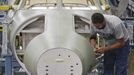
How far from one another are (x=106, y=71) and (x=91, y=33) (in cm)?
106

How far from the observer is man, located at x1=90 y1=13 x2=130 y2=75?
7032mm

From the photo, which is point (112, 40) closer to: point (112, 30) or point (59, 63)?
point (112, 30)

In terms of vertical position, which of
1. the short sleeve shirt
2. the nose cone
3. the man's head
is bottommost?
the nose cone

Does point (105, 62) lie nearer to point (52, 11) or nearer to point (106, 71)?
point (106, 71)

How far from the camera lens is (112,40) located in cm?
745

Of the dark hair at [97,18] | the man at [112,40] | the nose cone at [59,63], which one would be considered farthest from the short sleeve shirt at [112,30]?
the nose cone at [59,63]

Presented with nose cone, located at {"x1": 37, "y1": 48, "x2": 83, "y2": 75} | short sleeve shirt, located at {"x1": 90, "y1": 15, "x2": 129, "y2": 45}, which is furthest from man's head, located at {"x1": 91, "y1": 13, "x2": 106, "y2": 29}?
nose cone, located at {"x1": 37, "y1": 48, "x2": 83, "y2": 75}

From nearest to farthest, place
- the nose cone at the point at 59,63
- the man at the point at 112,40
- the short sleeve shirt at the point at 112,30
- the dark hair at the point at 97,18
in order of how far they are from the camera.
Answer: the nose cone at the point at 59,63 < the dark hair at the point at 97,18 < the man at the point at 112,40 < the short sleeve shirt at the point at 112,30

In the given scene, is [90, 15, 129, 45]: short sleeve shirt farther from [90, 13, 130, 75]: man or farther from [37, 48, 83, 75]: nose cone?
[37, 48, 83, 75]: nose cone

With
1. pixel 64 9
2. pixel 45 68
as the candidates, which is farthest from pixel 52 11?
pixel 45 68

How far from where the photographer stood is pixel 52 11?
7.14 metres

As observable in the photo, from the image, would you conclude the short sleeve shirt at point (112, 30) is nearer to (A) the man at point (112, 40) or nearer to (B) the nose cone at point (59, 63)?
(A) the man at point (112, 40)

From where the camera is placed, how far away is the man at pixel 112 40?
703cm

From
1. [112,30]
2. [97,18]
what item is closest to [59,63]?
[97,18]
